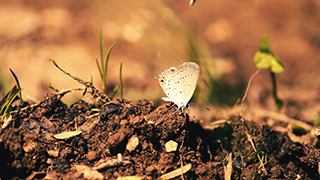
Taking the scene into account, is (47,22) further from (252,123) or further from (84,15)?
(252,123)

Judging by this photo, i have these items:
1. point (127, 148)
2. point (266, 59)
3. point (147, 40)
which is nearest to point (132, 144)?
point (127, 148)

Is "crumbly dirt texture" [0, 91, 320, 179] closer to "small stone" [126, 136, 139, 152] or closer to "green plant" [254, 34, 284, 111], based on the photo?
"small stone" [126, 136, 139, 152]

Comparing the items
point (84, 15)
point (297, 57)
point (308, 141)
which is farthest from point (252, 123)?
point (84, 15)

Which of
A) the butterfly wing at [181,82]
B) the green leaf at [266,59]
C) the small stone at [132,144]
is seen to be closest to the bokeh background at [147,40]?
the green leaf at [266,59]

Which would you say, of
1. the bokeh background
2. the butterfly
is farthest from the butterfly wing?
the bokeh background

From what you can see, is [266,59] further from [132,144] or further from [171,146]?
[132,144]

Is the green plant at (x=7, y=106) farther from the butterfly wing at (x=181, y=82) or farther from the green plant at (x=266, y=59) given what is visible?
the green plant at (x=266, y=59)
